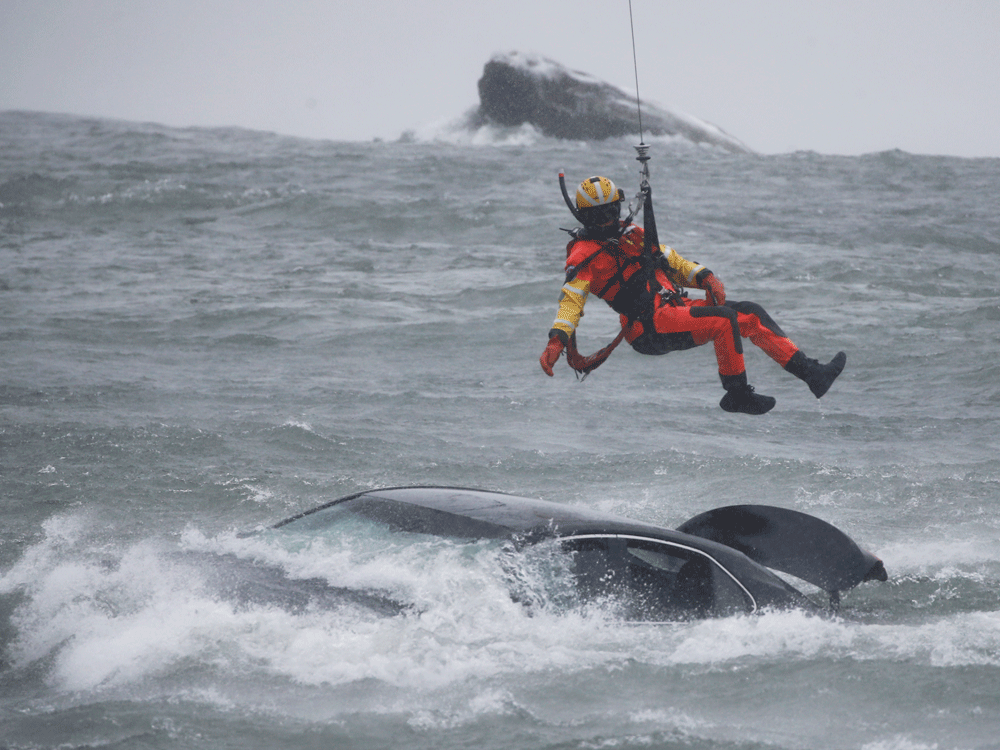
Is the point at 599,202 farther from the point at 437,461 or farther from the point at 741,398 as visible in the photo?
the point at 437,461

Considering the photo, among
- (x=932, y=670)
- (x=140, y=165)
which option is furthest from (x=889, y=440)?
(x=140, y=165)

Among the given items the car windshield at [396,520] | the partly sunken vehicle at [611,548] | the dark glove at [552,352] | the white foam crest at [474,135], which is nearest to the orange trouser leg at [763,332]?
the dark glove at [552,352]

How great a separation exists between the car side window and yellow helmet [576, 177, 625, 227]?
2.68 m

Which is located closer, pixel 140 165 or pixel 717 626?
pixel 717 626

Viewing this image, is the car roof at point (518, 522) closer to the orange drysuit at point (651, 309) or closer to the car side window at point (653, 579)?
the car side window at point (653, 579)

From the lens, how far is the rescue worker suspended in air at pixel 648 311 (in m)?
7.84

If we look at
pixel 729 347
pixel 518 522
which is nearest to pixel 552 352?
pixel 729 347

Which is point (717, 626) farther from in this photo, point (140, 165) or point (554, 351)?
point (140, 165)

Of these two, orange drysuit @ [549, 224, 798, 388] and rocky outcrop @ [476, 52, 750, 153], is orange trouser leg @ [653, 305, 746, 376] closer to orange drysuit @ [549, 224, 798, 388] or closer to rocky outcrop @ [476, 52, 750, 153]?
orange drysuit @ [549, 224, 798, 388]

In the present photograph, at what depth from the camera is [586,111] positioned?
58.3m

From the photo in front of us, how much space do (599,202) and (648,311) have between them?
814mm

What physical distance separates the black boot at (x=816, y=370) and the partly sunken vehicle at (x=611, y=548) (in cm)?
127

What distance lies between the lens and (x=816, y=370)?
781 centimetres

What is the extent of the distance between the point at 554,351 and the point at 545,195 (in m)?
25.6
